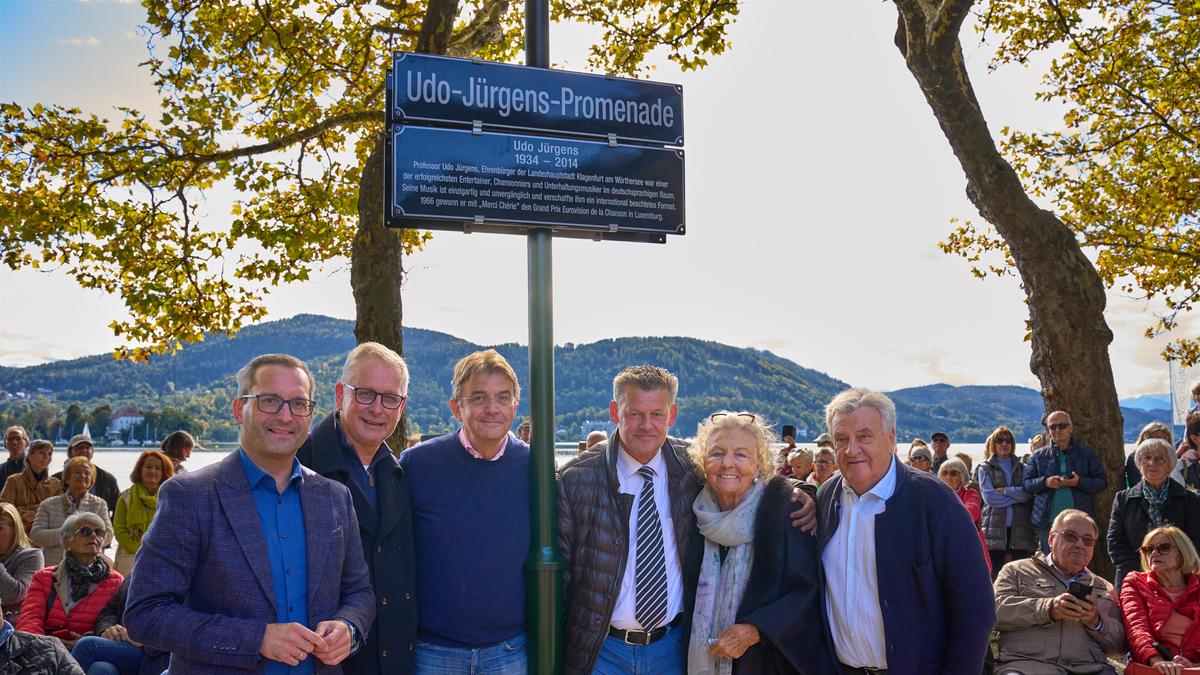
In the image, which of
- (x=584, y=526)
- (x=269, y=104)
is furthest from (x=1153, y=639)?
(x=269, y=104)

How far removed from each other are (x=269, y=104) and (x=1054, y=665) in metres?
10.2

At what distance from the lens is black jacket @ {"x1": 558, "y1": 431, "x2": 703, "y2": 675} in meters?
3.68

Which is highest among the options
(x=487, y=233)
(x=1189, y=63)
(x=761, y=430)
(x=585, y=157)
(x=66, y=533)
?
(x=1189, y=63)

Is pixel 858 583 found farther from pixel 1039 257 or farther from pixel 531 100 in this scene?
pixel 1039 257

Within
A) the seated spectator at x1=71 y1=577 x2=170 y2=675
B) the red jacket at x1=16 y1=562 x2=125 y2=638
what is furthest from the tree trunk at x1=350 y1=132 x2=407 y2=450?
the seated spectator at x1=71 y1=577 x2=170 y2=675

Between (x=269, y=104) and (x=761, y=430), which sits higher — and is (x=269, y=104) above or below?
above

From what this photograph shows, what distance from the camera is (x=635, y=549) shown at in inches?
148

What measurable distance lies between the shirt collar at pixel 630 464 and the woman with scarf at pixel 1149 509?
194 inches

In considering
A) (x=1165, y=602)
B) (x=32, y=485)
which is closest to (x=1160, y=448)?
(x=1165, y=602)

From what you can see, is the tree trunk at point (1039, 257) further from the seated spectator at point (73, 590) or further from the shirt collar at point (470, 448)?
the seated spectator at point (73, 590)

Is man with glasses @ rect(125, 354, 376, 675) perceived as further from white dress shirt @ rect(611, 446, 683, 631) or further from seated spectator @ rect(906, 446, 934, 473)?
seated spectator @ rect(906, 446, 934, 473)

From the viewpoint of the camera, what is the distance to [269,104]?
38.4 feet

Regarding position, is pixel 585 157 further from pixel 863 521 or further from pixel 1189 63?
pixel 1189 63

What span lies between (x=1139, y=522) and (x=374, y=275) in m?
7.35
